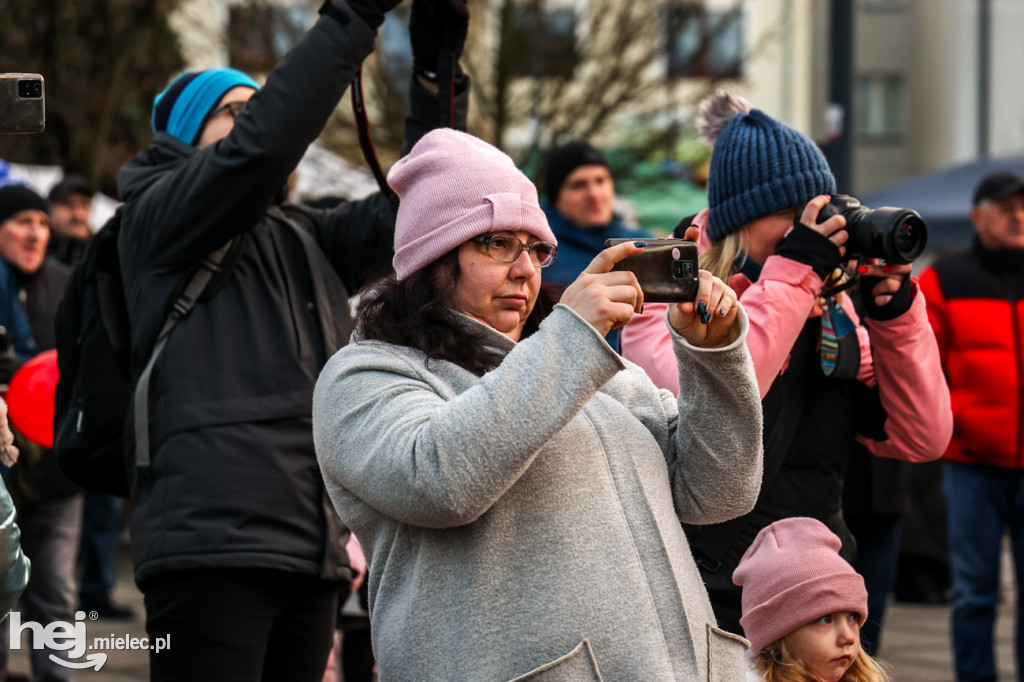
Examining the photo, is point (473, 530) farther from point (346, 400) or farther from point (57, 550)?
point (57, 550)

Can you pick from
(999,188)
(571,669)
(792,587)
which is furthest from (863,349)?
(999,188)

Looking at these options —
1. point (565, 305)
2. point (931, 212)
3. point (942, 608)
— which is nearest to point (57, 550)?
point (565, 305)

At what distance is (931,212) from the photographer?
11.4m

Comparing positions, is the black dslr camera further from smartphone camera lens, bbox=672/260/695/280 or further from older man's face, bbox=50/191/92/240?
older man's face, bbox=50/191/92/240

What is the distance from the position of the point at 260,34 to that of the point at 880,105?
21.1m

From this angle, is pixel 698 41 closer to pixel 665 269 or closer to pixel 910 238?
pixel 910 238

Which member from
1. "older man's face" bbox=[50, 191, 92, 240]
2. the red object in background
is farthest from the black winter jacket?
"older man's face" bbox=[50, 191, 92, 240]

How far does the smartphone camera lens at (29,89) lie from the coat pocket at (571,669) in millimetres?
1333

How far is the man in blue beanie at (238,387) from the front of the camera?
3.18 meters

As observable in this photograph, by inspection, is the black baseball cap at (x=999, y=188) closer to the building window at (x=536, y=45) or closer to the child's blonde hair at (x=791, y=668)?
the child's blonde hair at (x=791, y=668)

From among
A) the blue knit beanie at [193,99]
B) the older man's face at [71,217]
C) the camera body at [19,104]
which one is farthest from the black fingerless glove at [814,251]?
the older man's face at [71,217]

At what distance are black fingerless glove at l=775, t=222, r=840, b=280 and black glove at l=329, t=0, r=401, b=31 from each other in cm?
102

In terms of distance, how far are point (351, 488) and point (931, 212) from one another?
9833mm

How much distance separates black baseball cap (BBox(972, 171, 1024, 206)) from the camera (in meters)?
6.29
